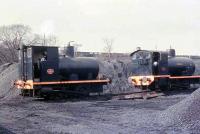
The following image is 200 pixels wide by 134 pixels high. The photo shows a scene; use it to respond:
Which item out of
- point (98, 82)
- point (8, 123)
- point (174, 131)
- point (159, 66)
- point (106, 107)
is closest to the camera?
point (174, 131)

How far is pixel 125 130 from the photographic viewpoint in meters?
14.4

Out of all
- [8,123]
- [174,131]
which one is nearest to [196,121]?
[174,131]

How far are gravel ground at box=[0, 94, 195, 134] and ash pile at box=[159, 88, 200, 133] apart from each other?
7.8 inches

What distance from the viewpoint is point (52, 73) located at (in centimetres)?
2727

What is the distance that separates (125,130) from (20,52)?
49.8 feet

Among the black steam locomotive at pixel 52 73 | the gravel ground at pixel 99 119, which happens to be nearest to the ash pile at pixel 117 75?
the black steam locomotive at pixel 52 73

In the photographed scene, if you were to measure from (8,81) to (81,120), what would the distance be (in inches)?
758

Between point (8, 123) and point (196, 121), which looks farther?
point (8, 123)

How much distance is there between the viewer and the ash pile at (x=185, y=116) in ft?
47.0

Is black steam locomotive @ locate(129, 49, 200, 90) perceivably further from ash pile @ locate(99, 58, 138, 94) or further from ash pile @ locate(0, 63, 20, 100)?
ash pile @ locate(0, 63, 20, 100)

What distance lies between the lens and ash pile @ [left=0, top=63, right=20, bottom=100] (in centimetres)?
3225

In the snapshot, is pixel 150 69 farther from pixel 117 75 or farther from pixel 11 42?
pixel 11 42

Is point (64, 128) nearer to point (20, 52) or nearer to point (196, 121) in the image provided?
point (196, 121)

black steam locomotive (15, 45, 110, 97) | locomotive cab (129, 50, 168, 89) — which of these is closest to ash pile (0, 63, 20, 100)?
black steam locomotive (15, 45, 110, 97)
